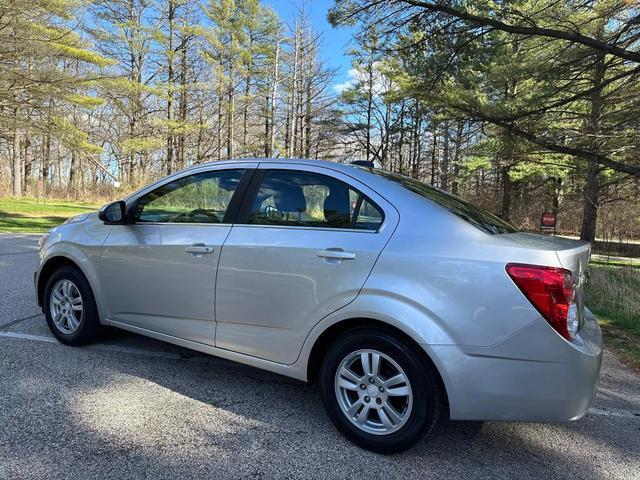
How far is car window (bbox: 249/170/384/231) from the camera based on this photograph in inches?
112

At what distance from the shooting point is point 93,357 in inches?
152

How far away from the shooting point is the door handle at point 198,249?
3.23 metres

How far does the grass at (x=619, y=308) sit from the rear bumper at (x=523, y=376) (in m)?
2.90

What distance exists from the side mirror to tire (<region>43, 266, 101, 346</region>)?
614 millimetres

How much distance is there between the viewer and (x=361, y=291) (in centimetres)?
264

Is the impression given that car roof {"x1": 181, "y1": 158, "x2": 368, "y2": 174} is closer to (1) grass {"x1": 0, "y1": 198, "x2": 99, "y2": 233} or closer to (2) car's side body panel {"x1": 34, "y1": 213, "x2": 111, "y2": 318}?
(2) car's side body panel {"x1": 34, "y1": 213, "x2": 111, "y2": 318}

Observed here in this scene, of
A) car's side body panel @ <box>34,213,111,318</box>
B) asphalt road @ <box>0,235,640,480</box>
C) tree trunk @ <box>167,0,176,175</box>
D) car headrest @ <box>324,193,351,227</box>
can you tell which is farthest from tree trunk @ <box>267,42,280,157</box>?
car headrest @ <box>324,193,351,227</box>

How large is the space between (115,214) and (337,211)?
1958 millimetres

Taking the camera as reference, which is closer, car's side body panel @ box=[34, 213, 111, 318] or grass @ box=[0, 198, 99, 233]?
car's side body panel @ box=[34, 213, 111, 318]

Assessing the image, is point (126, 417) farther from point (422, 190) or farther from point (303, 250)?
point (422, 190)

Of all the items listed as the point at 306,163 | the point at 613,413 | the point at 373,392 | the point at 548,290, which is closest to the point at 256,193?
the point at 306,163

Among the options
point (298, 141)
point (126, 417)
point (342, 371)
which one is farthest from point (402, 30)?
point (298, 141)

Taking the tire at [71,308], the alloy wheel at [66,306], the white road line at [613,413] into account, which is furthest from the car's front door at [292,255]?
the white road line at [613,413]

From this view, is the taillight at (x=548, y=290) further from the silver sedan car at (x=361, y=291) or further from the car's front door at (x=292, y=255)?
the car's front door at (x=292, y=255)
